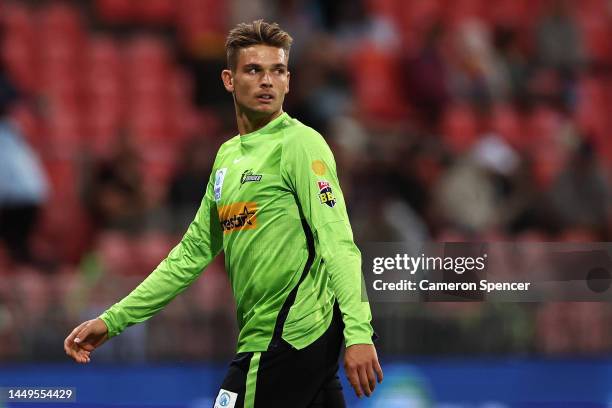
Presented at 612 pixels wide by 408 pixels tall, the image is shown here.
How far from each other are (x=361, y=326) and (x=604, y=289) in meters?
1.59

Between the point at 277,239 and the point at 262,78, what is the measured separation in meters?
0.61

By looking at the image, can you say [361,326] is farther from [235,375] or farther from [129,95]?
[129,95]

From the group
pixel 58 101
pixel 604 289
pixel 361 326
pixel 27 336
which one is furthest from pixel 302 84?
pixel 361 326

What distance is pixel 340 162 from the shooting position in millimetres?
9477

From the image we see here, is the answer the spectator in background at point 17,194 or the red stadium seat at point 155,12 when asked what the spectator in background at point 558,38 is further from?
the spectator in background at point 17,194

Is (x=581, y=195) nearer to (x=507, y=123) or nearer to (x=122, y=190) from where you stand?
(x=507, y=123)

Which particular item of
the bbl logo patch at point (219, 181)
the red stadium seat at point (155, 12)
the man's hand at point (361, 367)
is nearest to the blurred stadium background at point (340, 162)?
the red stadium seat at point (155, 12)

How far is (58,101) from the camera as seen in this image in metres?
11.6

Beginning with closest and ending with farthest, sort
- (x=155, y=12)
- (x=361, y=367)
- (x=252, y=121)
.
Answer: (x=361, y=367) < (x=252, y=121) < (x=155, y=12)

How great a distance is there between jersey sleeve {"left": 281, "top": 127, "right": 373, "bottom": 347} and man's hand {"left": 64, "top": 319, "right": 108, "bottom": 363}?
0.97 m

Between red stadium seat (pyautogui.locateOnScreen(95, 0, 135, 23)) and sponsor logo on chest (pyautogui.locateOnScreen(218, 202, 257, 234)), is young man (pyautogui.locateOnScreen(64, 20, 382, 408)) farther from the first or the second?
red stadium seat (pyautogui.locateOnScreen(95, 0, 135, 23))

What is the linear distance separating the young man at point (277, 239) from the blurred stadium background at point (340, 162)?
224cm

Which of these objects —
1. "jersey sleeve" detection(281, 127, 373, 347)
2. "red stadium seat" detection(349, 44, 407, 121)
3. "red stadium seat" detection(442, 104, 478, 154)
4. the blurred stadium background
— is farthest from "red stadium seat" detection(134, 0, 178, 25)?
"jersey sleeve" detection(281, 127, 373, 347)

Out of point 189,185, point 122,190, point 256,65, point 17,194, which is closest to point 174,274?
point 256,65
